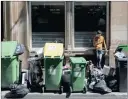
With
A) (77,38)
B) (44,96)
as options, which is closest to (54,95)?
(44,96)

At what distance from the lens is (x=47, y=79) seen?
11352mm

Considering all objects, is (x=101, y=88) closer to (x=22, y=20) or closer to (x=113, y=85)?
(x=113, y=85)

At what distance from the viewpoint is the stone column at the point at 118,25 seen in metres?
14.8

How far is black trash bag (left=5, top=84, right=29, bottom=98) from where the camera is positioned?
1100 cm

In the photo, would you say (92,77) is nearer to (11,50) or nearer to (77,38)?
(11,50)

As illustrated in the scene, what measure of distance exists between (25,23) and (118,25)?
3.12 m

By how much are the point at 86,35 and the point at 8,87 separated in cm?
452

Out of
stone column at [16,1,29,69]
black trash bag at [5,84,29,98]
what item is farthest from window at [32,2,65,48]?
black trash bag at [5,84,29,98]

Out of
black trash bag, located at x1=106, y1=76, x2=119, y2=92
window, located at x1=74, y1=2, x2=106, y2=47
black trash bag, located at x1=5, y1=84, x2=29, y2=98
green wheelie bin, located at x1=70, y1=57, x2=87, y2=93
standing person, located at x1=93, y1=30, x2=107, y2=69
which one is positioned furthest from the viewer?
window, located at x1=74, y1=2, x2=106, y2=47

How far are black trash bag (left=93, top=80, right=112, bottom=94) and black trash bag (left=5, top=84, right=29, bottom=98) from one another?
1.79m

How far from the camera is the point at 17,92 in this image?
36.1 feet

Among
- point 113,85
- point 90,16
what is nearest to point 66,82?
point 113,85

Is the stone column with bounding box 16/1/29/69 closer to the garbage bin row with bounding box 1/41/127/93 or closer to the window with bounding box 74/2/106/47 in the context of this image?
the window with bounding box 74/2/106/47

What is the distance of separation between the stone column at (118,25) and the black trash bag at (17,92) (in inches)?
180
